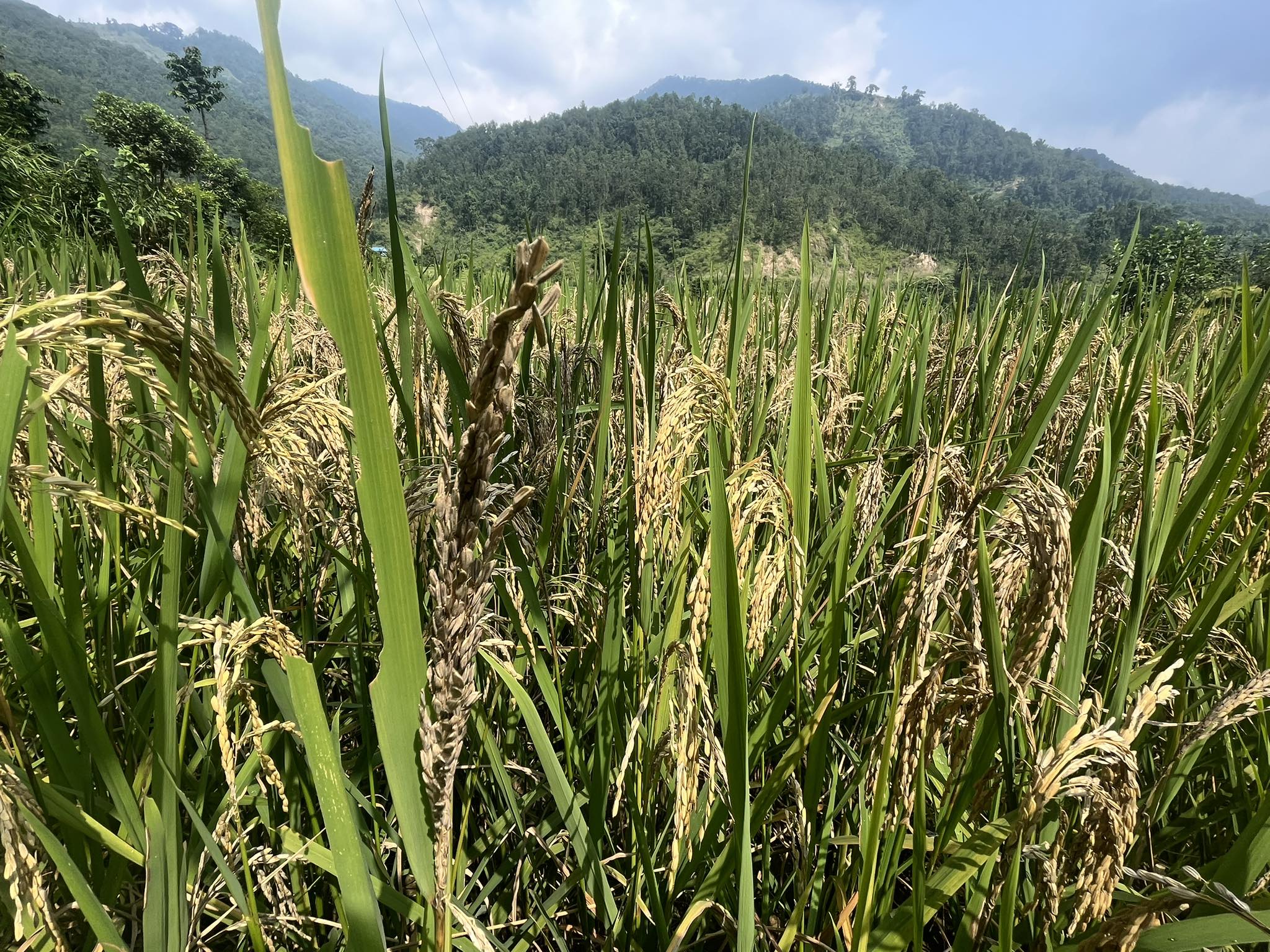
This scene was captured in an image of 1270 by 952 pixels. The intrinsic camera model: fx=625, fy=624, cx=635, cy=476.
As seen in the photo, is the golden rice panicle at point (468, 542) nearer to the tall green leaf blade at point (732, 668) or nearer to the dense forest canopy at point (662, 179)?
the tall green leaf blade at point (732, 668)

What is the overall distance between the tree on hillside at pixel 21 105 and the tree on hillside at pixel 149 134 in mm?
7596

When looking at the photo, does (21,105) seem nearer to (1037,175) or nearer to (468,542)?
(468,542)

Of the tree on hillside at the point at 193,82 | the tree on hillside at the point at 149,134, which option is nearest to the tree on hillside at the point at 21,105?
the tree on hillside at the point at 149,134

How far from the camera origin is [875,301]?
2832mm

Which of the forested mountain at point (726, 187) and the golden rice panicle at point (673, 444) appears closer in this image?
the golden rice panicle at point (673, 444)

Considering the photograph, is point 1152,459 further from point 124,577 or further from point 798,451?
point 124,577

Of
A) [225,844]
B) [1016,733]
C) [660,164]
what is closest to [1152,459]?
[1016,733]

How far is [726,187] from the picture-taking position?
74188 mm

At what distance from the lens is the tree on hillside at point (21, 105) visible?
2319 centimetres

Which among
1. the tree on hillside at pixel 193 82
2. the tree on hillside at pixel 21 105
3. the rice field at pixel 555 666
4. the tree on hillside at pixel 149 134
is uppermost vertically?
the tree on hillside at pixel 193 82

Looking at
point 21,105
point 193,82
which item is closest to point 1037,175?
point 193,82

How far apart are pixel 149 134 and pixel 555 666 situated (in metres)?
59.3

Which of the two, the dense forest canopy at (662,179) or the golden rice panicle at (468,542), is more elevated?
the dense forest canopy at (662,179)

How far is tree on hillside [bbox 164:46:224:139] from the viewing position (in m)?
67.2
